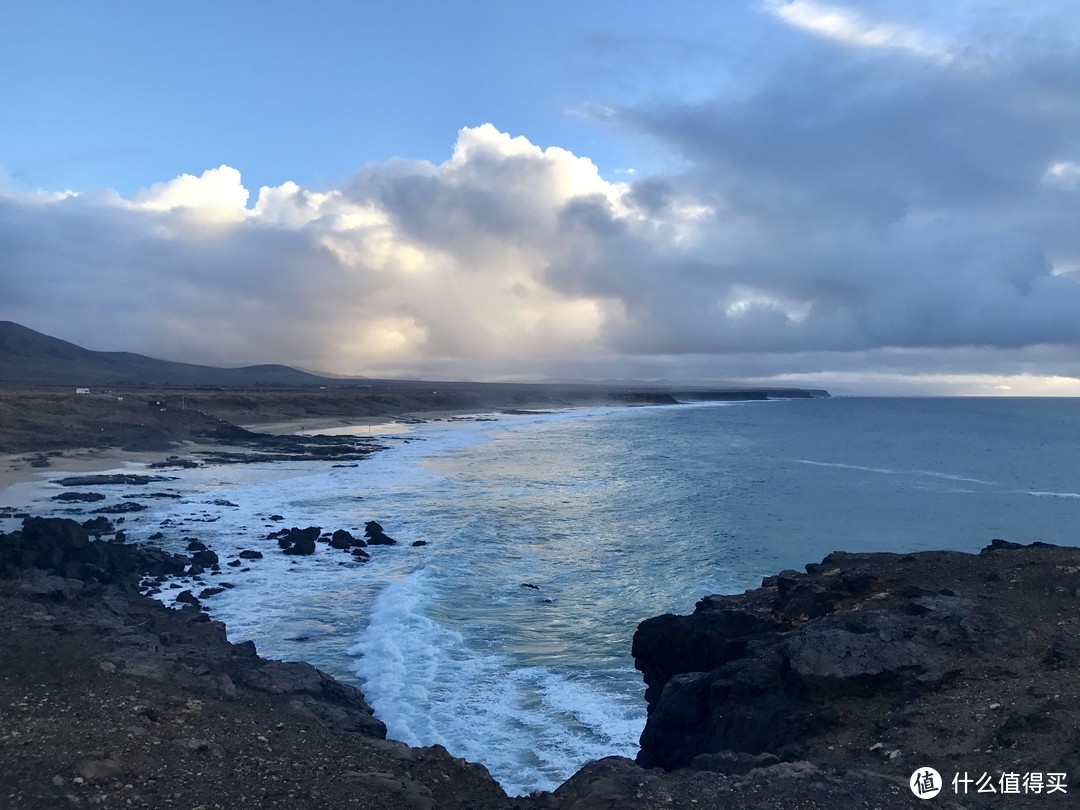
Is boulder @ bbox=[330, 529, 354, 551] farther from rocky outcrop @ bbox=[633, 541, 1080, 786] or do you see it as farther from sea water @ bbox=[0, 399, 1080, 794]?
rocky outcrop @ bbox=[633, 541, 1080, 786]

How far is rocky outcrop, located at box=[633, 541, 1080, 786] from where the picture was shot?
28.5 ft

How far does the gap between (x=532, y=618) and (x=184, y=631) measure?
366 inches

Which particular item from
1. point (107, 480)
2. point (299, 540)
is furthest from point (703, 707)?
point (107, 480)

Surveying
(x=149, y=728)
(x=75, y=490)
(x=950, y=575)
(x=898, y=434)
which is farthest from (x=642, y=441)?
(x=149, y=728)

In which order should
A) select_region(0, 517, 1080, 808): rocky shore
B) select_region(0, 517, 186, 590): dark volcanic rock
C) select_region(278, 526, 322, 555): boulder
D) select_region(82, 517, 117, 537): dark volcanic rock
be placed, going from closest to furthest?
select_region(0, 517, 1080, 808): rocky shore → select_region(0, 517, 186, 590): dark volcanic rock → select_region(82, 517, 117, 537): dark volcanic rock → select_region(278, 526, 322, 555): boulder

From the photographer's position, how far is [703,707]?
37.2 ft

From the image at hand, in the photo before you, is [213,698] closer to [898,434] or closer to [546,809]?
[546,809]

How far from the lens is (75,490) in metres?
34.6

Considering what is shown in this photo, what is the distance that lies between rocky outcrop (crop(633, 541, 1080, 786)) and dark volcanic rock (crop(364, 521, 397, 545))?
53.8ft

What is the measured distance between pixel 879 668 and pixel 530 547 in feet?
65.2

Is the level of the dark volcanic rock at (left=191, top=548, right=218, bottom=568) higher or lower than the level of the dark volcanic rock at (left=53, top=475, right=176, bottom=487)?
lower

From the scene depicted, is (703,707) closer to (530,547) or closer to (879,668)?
(879,668)

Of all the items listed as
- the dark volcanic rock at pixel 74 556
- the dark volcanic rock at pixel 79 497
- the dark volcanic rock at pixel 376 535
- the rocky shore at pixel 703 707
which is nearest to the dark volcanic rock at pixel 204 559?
the dark volcanic rock at pixel 74 556

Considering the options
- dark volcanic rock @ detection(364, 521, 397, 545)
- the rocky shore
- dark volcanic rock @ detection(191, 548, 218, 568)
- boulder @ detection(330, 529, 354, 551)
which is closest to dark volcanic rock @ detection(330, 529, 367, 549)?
boulder @ detection(330, 529, 354, 551)
